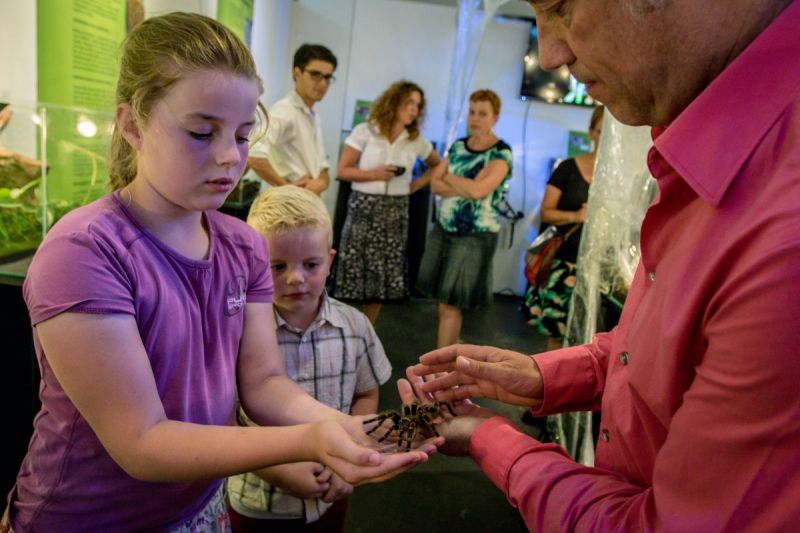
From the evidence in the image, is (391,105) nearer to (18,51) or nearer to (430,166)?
(430,166)

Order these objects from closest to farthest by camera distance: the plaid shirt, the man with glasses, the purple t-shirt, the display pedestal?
1. the purple t-shirt
2. the plaid shirt
3. the display pedestal
4. the man with glasses

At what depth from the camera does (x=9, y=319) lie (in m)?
1.79

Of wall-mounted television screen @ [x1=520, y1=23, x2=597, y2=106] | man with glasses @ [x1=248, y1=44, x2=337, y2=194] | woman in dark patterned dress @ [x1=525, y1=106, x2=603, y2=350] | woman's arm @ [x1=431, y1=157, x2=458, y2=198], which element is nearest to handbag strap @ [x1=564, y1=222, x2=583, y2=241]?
woman in dark patterned dress @ [x1=525, y1=106, x2=603, y2=350]

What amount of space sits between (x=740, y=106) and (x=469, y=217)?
3104mm

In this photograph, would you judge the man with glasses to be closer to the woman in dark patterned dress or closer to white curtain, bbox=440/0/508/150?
the woman in dark patterned dress

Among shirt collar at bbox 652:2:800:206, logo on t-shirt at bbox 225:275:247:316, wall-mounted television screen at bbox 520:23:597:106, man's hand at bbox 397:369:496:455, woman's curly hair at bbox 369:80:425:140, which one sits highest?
wall-mounted television screen at bbox 520:23:597:106

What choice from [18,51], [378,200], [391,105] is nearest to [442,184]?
[378,200]

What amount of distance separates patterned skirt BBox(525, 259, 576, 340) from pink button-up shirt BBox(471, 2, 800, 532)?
2.59 metres

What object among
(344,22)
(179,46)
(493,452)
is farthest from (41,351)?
(344,22)

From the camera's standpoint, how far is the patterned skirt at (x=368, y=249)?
13.7 ft

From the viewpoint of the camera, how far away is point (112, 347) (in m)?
0.88

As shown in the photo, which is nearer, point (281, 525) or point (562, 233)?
point (281, 525)

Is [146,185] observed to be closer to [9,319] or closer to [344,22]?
[9,319]

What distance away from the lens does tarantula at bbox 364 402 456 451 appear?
1187 millimetres
